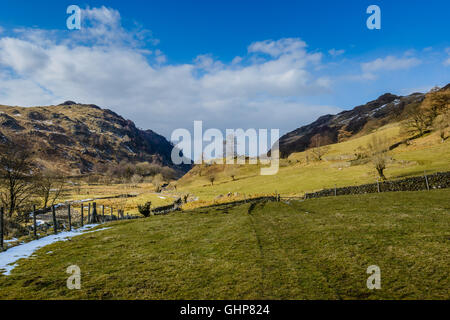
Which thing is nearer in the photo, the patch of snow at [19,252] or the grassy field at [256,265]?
the grassy field at [256,265]

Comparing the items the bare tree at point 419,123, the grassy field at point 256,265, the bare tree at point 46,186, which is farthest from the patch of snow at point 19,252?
the bare tree at point 419,123

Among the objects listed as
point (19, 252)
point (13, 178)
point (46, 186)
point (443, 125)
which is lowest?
point (19, 252)

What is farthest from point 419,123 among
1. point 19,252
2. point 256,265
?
point 19,252

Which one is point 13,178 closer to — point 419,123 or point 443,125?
point 443,125

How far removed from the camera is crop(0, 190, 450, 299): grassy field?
8.12m

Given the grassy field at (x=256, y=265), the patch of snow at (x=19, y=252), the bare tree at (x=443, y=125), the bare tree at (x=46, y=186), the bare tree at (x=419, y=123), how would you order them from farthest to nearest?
the bare tree at (x=419, y=123), the bare tree at (x=443, y=125), the bare tree at (x=46, y=186), the patch of snow at (x=19, y=252), the grassy field at (x=256, y=265)

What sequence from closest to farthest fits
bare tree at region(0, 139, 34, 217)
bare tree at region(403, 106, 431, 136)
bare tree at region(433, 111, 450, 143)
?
bare tree at region(0, 139, 34, 217), bare tree at region(433, 111, 450, 143), bare tree at region(403, 106, 431, 136)

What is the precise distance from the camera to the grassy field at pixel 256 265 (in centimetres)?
812

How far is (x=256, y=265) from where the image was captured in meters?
10.4

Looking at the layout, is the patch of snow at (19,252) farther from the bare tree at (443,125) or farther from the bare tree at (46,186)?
the bare tree at (443,125)

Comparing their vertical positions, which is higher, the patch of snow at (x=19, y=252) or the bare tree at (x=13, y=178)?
the bare tree at (x=13, y=178)

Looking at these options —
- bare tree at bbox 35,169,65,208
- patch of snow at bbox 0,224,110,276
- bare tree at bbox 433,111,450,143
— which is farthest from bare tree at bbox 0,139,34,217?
bare tree at bbox 433,111,450,143

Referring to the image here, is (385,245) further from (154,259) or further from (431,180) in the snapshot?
(431,180)

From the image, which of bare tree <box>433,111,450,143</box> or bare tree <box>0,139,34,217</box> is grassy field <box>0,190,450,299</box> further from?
bare tree <box>433,111,450,143</box>
